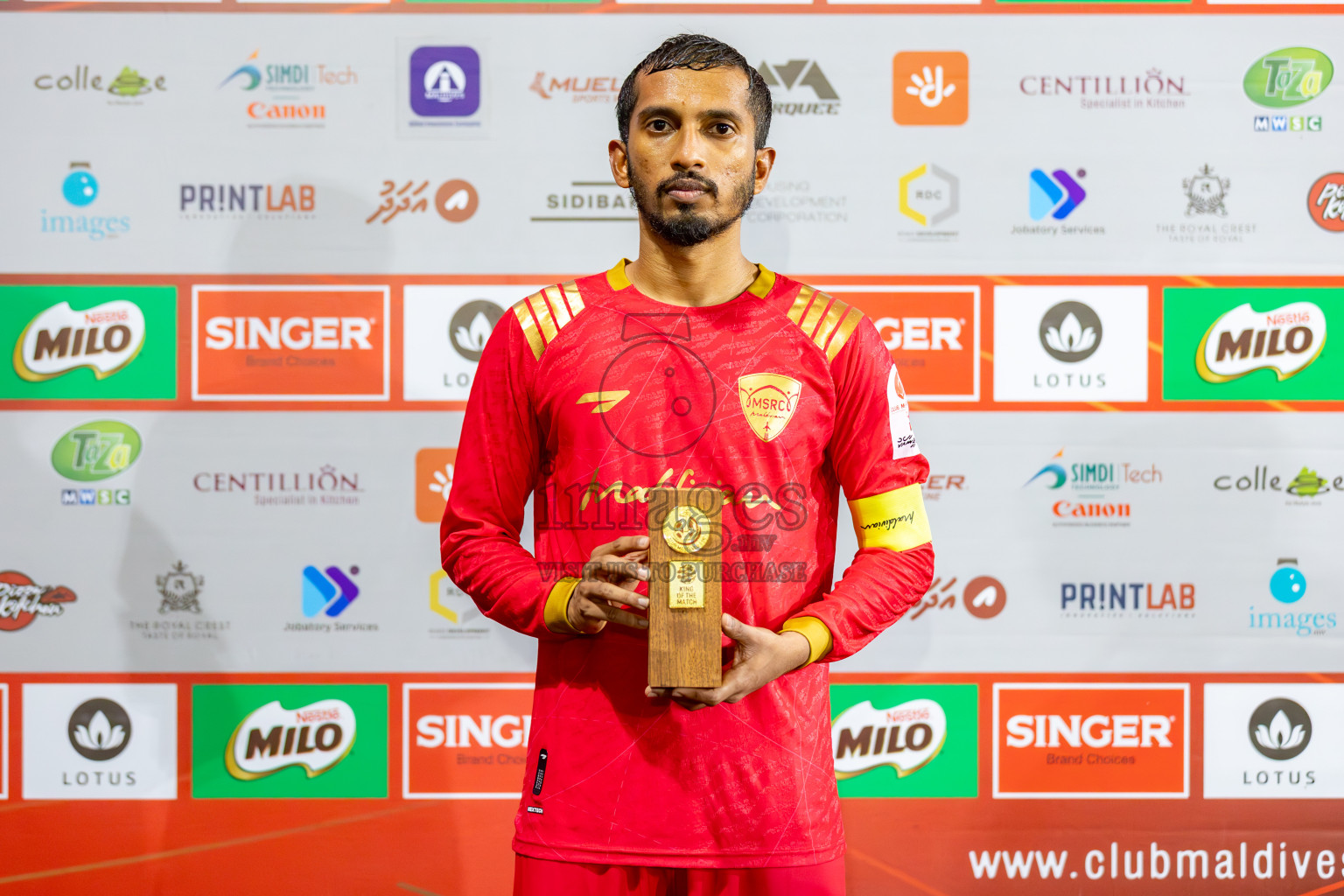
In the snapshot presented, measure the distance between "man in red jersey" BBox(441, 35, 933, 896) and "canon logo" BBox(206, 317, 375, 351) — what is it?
109cm

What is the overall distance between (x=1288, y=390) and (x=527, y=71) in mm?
1936

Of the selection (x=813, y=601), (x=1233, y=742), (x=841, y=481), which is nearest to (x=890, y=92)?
(x=841, y=481)

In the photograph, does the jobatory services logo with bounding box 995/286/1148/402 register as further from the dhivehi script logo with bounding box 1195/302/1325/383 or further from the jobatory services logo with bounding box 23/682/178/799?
the jobatory services logo with bounding box 23/682/178/799

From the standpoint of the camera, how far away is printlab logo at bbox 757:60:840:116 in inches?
87.4

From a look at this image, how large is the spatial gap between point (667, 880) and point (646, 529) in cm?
43

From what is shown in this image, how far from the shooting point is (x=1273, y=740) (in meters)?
2.25

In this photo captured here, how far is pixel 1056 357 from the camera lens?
2.23 meters

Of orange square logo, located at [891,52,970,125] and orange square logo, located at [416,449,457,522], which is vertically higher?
orange square logo, located at [891,52,970,125]

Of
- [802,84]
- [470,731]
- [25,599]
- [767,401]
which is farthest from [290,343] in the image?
[767,401]

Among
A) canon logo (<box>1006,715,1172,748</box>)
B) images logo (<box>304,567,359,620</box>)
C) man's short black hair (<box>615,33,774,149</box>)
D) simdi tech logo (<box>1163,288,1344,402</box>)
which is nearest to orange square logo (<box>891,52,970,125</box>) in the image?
simdi tech logo (<box>1163,288,1344,402</box>)

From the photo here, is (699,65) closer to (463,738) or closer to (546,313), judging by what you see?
(546,313)

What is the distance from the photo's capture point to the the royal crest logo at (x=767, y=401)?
118cm

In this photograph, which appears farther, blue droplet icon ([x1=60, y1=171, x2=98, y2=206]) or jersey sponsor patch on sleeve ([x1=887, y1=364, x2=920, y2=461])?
blue droplet icon ([x1=60, y1=171, x2=98, y2=206])

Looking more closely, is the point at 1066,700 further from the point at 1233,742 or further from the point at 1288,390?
the point at 1288,390
